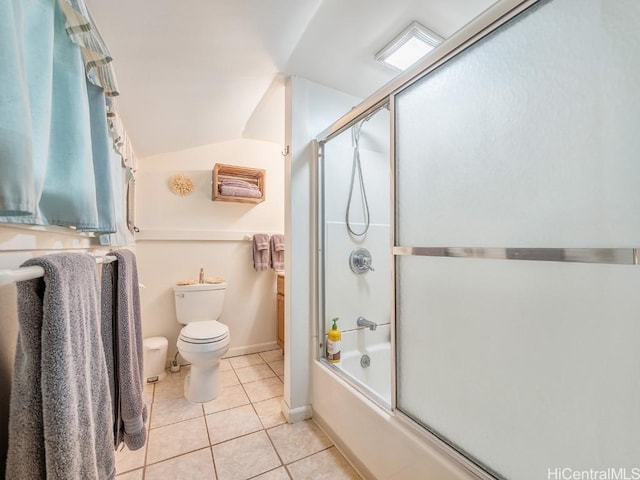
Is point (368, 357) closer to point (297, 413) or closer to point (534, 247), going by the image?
point (297, 413)

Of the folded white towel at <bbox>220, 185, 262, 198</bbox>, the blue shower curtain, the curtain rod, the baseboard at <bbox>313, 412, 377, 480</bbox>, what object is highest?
the folded white towel at <bbox>220, 185, 262, 198</bbox>

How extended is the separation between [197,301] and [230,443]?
1129mm

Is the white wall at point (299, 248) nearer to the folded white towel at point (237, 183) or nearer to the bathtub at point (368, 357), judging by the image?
the bathtub at point (368, 357)

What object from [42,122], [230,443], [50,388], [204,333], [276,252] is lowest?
[230,443]

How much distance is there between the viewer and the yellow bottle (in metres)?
1.62

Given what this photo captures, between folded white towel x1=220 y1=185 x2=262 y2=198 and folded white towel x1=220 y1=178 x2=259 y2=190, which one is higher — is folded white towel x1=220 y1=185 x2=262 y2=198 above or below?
below

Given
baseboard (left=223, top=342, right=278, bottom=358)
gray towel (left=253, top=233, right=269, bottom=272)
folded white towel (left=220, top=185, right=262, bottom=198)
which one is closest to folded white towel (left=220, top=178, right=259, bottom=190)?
folded white towel (left=220, top=185, right=262, bottom=198)

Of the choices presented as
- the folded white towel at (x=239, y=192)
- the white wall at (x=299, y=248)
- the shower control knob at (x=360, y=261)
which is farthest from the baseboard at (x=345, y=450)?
the folded white towel at (x=239, y=192)

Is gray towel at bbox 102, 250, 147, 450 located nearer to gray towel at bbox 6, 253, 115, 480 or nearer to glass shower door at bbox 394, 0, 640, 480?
gray towel at bbox 6, 253, 115, 480

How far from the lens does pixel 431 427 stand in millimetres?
980

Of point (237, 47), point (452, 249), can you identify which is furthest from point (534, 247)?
point (237, 47)

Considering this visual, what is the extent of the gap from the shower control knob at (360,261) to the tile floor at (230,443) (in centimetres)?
97

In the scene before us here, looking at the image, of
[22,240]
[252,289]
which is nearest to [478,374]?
[22,240]

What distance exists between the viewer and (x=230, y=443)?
146 cm
